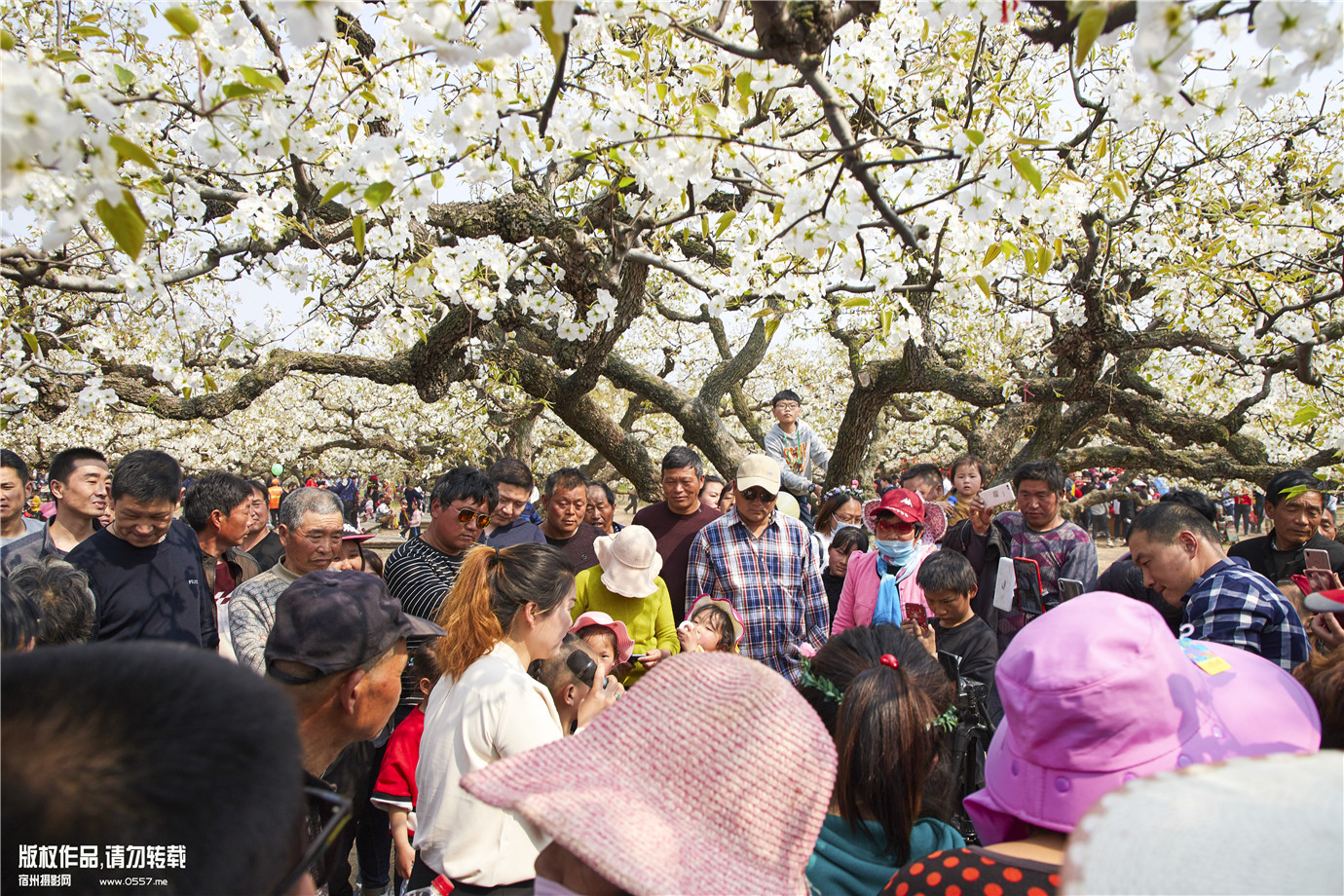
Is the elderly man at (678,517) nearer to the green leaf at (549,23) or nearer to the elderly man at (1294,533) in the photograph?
the elderly man at (1294,533)

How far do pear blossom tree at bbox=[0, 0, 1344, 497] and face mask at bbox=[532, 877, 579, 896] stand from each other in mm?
1177

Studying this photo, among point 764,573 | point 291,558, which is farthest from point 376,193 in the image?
point 764,573

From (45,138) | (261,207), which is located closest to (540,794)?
(45,138)

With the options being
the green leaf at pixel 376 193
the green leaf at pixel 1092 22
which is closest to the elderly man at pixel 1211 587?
the green leaf at pixel 1092 22

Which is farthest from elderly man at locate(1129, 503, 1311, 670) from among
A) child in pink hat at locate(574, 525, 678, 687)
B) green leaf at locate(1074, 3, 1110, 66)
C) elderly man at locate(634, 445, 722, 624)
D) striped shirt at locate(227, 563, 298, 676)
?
striped shirt at locate(227, 563, 298, 676)

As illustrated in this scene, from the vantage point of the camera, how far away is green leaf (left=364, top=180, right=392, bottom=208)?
1764 mm

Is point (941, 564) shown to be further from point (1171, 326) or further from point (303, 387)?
point (303, 387)

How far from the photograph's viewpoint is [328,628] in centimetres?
178

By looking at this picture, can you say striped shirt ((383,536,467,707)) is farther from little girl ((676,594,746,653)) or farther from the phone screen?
the phone screen

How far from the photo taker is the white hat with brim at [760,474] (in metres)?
3.91

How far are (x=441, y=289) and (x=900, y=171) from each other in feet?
7.71

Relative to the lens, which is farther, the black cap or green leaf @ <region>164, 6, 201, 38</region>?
the black cap

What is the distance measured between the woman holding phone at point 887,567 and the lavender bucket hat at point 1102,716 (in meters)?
2.20

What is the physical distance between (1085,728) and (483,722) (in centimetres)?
129
